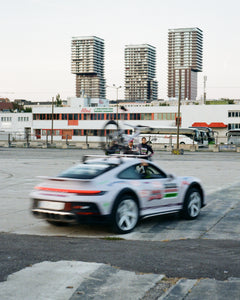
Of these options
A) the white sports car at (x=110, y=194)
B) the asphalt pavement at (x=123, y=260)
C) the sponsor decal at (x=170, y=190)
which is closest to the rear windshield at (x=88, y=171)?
the white sports car at (x=110, y=194)

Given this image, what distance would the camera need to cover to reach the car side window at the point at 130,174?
27.3ft

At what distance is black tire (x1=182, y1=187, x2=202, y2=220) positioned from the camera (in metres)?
9.55

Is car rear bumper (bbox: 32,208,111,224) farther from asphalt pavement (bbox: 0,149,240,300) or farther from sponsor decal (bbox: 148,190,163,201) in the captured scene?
sponsor decal (bbox: 148,190,163,201)

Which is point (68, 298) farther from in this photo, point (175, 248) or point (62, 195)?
point (62, 195)

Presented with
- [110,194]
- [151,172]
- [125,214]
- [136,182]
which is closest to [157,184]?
[151,172]

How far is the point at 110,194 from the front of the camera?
776 cm

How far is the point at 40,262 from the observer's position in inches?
237

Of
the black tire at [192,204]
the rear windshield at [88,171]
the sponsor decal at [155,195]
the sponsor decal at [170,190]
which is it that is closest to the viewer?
the rear windshield at [88,171]

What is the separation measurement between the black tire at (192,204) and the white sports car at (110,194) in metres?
0.19

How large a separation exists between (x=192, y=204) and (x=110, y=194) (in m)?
2.68

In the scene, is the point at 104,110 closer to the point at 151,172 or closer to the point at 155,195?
the point at 151,172

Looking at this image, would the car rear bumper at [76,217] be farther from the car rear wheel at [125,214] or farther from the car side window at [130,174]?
the car side window at [130,174]

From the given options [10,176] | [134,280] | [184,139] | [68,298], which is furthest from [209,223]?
[184,139]

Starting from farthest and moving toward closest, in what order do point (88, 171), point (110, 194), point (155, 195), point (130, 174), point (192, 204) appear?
point (192, 204) < point (155, 195) < point (130, 174) < point (88, 171) < point (110, 194)
